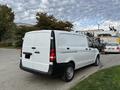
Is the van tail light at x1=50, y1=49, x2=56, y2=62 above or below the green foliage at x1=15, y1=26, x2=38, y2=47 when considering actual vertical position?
below

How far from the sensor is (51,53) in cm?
672

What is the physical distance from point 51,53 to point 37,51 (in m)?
0.70

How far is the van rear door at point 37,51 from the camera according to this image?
22.5ft

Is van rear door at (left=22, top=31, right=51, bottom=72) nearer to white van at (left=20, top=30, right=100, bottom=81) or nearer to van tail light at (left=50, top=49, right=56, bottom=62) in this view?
white van at (left=20, top=30, right=100, bottom=81)

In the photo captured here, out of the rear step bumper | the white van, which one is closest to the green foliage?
the white van

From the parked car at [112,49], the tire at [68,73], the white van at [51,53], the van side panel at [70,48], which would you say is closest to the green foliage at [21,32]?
the parked car at [112,49]

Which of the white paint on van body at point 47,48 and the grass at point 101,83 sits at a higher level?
the white paint on van body at point 47,48

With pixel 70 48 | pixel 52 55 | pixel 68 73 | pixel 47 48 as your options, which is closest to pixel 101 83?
pixel 68 73

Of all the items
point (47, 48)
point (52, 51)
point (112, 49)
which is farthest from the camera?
point (112, 49)

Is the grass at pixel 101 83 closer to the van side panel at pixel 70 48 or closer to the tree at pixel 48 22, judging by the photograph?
the van side panel at pixel 70 48

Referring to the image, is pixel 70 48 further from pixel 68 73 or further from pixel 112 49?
pixel 112 49

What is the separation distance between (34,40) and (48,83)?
1830mm

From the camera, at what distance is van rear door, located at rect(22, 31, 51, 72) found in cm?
686

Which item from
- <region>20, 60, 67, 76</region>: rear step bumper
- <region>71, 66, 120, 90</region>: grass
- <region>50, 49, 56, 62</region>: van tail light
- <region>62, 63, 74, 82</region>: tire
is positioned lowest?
<region>71, 66, 120, 90</region>: grass
